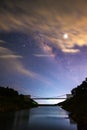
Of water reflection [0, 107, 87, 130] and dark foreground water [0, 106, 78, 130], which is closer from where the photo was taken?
water reflection [0, 107, 87, 130]

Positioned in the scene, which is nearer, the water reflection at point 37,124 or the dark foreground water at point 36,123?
the water reflection at point 37,124

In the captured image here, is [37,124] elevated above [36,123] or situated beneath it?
situated beneath

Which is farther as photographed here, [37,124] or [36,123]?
[36,123]

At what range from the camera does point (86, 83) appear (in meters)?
193

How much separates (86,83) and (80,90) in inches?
334

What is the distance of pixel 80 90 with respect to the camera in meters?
199
